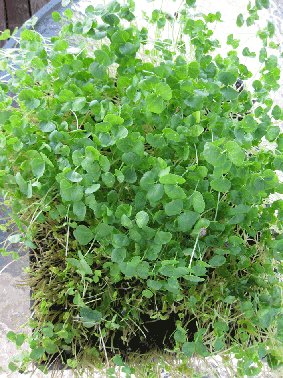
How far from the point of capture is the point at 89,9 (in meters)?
0.66

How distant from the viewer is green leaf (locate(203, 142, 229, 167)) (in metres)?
0.52

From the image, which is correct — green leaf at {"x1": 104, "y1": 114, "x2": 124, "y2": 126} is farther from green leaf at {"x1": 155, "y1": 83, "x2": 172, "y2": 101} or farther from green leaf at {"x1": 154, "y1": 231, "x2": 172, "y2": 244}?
green leaf at {"x1": 154, "y1": 231, "x2": 172, "y2": 244}

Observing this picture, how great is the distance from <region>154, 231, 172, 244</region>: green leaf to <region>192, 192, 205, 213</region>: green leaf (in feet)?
0.24

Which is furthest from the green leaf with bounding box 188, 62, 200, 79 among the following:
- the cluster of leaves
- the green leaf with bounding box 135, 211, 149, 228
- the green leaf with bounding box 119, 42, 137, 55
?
the green leaf with bounding box 135, 211, 149, 228

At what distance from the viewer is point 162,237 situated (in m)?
0.58

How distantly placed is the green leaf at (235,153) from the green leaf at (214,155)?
16 mm

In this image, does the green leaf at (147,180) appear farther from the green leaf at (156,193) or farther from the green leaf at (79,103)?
the green leaf at (79,103)

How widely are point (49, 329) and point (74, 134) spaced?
43cm

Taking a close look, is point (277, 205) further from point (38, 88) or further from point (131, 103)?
point (38, 88)

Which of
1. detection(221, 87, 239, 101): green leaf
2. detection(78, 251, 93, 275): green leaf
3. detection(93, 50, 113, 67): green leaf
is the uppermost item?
detection(93, 50, 113, 67): green leaf

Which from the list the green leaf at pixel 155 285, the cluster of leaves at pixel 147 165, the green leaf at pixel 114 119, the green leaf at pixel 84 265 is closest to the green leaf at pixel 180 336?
the cluster of leaves at pixel 147 165

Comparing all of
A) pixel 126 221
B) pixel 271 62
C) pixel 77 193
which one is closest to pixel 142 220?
pixel 126 221

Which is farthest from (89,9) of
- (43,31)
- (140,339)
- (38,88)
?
(140,339)

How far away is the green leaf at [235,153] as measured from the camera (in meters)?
0.52
